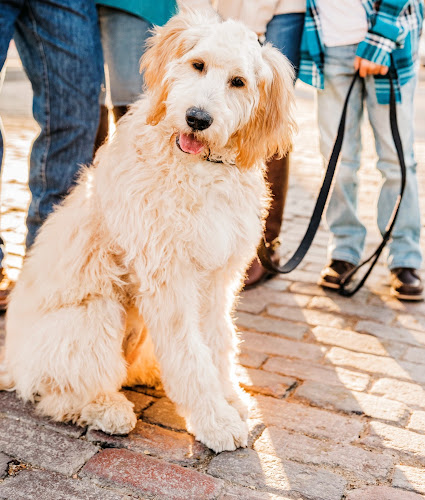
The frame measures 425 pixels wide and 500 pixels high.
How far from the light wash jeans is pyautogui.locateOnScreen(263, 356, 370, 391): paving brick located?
1.28m

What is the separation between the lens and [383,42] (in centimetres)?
383

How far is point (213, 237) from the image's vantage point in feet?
8.99

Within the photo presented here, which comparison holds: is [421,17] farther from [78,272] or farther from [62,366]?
[62,366]

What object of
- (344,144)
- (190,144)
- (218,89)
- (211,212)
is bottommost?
(344,144)

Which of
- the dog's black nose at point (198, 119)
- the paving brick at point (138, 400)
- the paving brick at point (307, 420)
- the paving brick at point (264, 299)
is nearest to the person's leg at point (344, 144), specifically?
the paving brick at point (264, 299)

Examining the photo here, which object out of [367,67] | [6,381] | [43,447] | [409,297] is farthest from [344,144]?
[43,447]

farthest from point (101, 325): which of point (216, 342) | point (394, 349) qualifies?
point (394, 349)

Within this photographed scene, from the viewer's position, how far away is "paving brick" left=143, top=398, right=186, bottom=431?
2.91m

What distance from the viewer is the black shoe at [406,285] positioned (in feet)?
14.4

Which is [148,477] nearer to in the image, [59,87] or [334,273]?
[59,87]

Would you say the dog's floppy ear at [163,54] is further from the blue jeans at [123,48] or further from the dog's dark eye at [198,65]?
the blue jeans at [123,48]

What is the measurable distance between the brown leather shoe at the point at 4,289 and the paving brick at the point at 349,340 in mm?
1877

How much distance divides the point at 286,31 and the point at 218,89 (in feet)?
5.28

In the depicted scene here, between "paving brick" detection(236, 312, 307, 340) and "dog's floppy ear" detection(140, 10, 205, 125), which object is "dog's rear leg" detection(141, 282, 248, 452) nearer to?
"dog's floppy ear" detection(140, 10, 205, 125)
